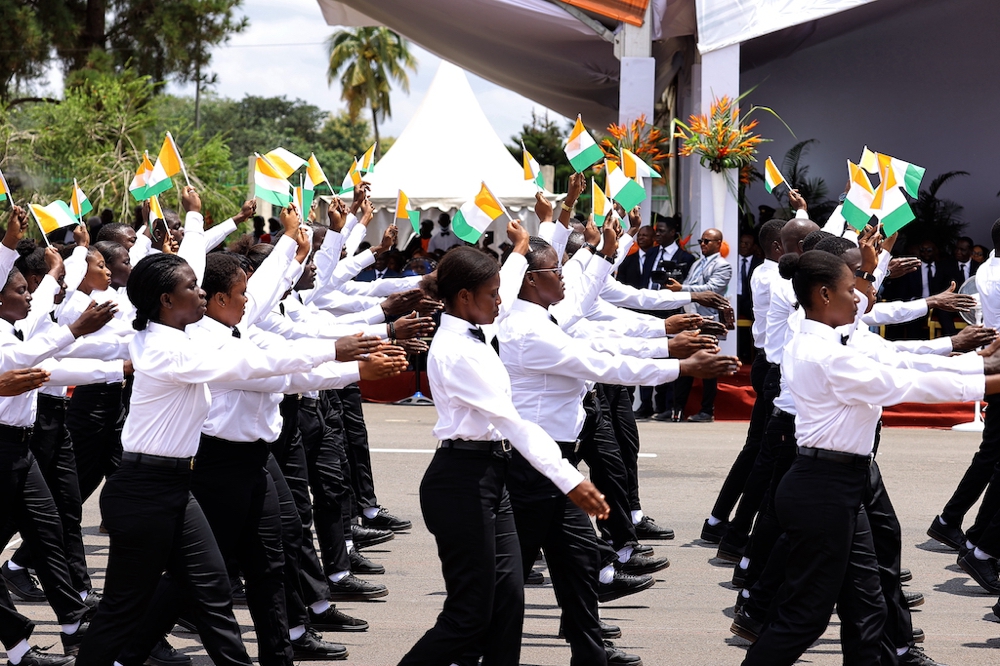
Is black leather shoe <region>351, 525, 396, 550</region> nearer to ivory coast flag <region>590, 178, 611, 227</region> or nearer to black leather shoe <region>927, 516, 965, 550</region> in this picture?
ivory coast flag <region>590, 178, 611, 227</region>

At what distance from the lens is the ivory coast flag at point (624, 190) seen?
9031mm

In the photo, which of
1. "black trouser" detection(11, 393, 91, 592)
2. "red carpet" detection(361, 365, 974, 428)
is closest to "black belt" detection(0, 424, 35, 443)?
"black trouser" detection(11, 393, 91, 592)

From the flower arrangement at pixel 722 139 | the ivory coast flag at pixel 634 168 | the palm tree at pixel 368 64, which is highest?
the palm tree at pixel 368 64

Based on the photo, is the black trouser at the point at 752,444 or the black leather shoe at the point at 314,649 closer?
the black leather shoe at the point at 314,649

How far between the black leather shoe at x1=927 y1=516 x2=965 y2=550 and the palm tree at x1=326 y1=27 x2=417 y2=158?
149 ft

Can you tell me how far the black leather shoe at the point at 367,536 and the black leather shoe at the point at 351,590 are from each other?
3.70 ft

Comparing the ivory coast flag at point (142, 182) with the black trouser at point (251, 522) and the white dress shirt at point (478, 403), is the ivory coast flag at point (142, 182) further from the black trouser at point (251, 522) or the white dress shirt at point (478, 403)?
the white dress shirt at point (478, 403)

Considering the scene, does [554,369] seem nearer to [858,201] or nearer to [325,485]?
[325,485]

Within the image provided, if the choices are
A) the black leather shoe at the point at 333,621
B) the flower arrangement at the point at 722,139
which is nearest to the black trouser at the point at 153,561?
the black leather shoe at the point at 333,621

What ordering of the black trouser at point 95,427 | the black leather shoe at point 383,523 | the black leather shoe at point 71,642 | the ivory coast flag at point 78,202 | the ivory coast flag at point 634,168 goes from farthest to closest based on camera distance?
the ivory coast flag at point 634,168 < the black leather shoe at point 383,523 < the ivory coast flag at point 78,202 < the black trouser at point 95,427 < the black leather shoe at point 71,642

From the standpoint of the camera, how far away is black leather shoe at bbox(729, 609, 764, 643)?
5.87 meters

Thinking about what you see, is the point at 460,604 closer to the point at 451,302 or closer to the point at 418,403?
the point at 451,302

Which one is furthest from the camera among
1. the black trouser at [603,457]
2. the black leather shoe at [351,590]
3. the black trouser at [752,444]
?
the black trouser at [752,444]

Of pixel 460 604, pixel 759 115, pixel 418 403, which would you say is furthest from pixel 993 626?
pixel 759 115
